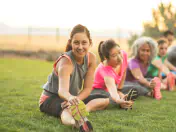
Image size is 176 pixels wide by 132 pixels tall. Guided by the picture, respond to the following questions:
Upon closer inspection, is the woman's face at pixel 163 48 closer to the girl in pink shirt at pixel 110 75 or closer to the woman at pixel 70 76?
the girl in pink shirt at pixel 110 75

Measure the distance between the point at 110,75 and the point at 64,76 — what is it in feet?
3.50

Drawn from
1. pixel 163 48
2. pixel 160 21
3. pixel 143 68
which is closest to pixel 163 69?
pixel 163 48

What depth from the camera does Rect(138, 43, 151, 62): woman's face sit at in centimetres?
525

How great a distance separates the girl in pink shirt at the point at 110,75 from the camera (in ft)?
12.8

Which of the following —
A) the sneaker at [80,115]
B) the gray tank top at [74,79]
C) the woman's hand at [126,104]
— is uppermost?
the gray tank top at [74,79]

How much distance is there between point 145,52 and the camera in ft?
17.3

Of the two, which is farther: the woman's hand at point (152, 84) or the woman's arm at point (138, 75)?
the woman's arm at point (138, 75)

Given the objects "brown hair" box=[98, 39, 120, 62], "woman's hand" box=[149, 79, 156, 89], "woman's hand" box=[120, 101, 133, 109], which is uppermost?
"brown hair" box=[98, 39, 120, 62]

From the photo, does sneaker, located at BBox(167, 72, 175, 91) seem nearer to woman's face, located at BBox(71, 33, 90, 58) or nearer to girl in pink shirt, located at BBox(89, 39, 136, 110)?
girl in pink shirt, located at BBox(89, 39, 136, 110)

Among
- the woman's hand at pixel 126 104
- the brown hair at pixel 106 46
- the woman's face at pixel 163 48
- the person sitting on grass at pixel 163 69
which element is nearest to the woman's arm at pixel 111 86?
the woman's hand at pixel 126 104

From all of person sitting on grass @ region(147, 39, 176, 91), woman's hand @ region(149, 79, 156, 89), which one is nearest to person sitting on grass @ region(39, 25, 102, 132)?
woman's hand @ region(149, 79, 156, 89)

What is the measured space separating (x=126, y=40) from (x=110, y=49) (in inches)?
717

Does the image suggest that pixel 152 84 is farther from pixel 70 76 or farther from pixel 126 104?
pixel 70 76

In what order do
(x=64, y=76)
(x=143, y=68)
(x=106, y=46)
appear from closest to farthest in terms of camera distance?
1. (x=64, y=76)
2. (x=106, y=46)
3. (x=143, y=68)
